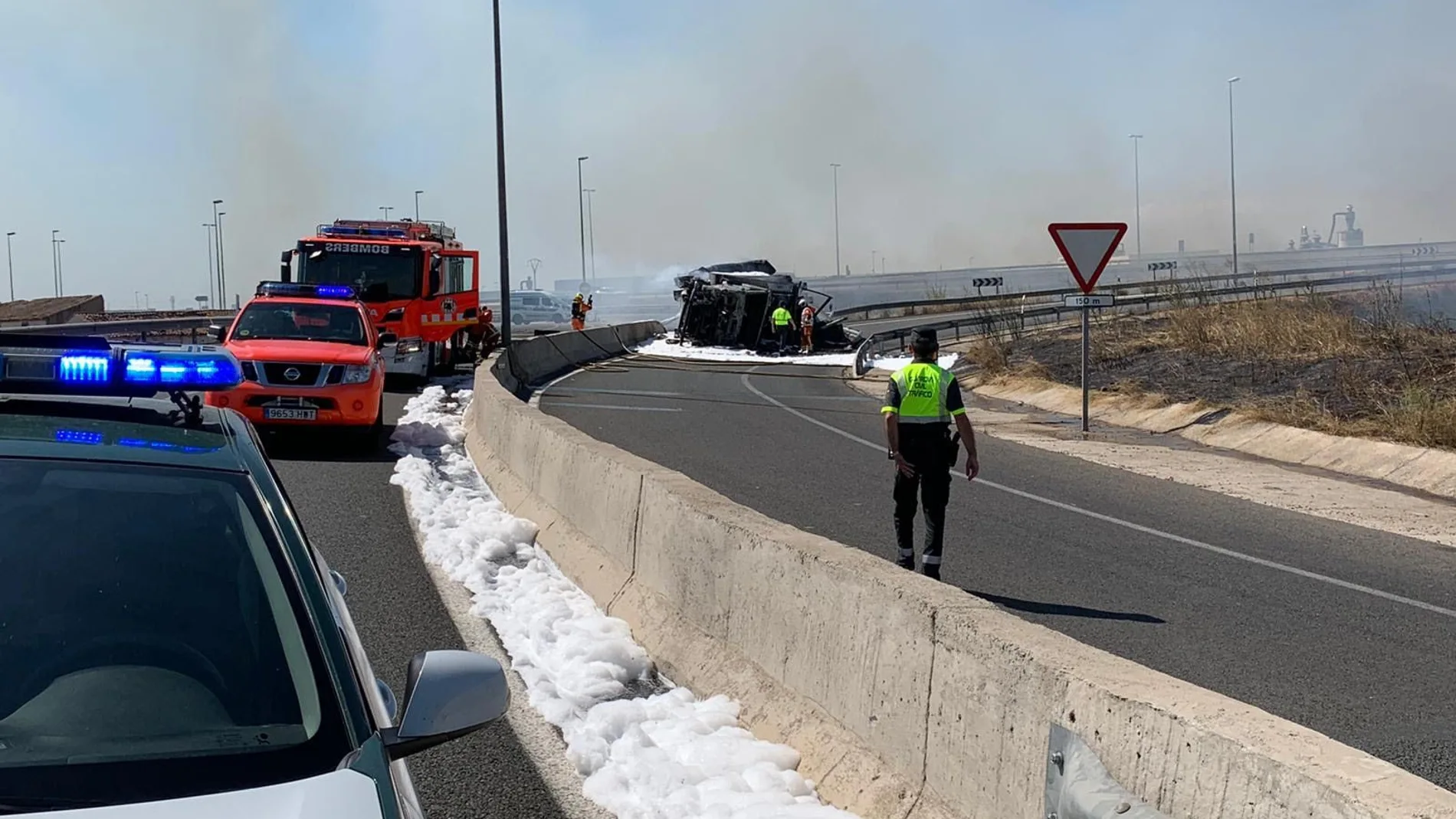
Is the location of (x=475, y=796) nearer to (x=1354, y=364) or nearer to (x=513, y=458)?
(x=513, y=458)

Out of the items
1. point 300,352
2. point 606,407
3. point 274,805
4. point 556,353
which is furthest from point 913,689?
point 556,353

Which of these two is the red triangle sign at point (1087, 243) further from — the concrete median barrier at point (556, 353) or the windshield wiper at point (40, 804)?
the windshield wiper at point (40, 804)

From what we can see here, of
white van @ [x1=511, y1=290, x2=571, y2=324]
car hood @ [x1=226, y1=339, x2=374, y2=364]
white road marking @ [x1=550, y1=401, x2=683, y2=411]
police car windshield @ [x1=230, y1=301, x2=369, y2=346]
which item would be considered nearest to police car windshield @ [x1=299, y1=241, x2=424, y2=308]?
white road marking @ [x1=550, y1=401, x2=683, y2=411]

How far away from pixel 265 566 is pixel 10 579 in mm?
528

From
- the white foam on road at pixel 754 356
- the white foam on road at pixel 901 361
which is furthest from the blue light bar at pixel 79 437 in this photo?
the white foam on road at pixel 754 356

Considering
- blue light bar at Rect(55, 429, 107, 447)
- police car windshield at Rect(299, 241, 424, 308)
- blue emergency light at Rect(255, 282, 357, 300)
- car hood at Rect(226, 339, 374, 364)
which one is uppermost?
police car windshield at Rect(299, 241, 424, 308)

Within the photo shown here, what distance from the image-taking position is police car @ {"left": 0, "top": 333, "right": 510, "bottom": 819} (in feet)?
9.05

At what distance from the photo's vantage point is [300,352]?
55.6ft

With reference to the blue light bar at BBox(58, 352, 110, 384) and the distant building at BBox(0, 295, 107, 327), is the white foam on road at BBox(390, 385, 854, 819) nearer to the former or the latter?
the blue light bar at BBox(58, 352, 110, 384)

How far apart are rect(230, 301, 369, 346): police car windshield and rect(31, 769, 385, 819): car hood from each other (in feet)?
52.8

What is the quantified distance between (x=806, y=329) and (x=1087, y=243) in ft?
73.8

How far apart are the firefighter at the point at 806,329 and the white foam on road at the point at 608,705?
2979cm

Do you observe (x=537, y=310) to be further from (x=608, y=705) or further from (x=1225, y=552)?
(x=608, y=705)

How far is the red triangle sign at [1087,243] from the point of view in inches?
727
